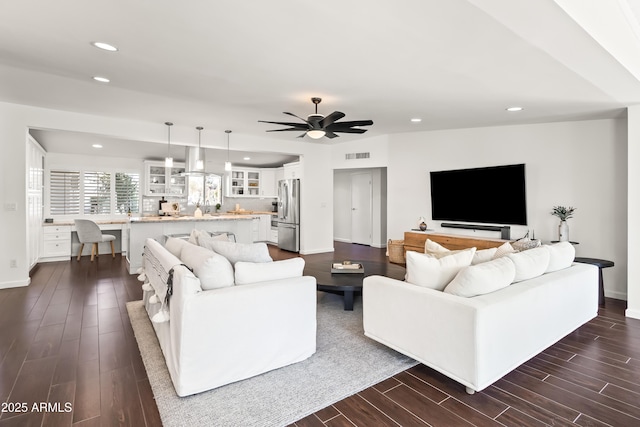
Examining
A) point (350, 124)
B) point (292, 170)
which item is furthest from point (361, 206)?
point (350, 124)

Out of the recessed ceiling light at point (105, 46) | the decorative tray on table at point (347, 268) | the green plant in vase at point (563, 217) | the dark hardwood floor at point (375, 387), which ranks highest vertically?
the recessed ceiling light at point (105, 46)

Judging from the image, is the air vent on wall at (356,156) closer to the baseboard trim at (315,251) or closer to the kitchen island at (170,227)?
the baseboard trim at (315,251)

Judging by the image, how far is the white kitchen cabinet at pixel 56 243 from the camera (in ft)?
21.6

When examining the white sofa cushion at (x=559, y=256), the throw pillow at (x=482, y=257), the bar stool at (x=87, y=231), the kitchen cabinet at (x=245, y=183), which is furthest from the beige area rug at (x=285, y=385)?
the kitchen cabinet at (x=245, y=183)

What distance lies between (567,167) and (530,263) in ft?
9.90

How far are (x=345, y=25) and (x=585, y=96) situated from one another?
9.73 feet

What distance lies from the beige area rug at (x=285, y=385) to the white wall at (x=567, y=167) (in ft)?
12.2

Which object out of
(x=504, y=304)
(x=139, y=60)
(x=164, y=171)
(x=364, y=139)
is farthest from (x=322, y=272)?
(x=164, y=171)

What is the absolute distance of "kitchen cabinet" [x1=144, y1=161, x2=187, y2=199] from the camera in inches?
326

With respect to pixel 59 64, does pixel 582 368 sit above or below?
below

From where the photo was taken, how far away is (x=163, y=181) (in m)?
8.57

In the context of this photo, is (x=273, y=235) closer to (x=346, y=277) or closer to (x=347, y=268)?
(x=347, y=268)

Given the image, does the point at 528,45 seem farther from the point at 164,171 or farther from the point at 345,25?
the point at 164,171

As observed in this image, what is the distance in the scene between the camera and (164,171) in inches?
335
